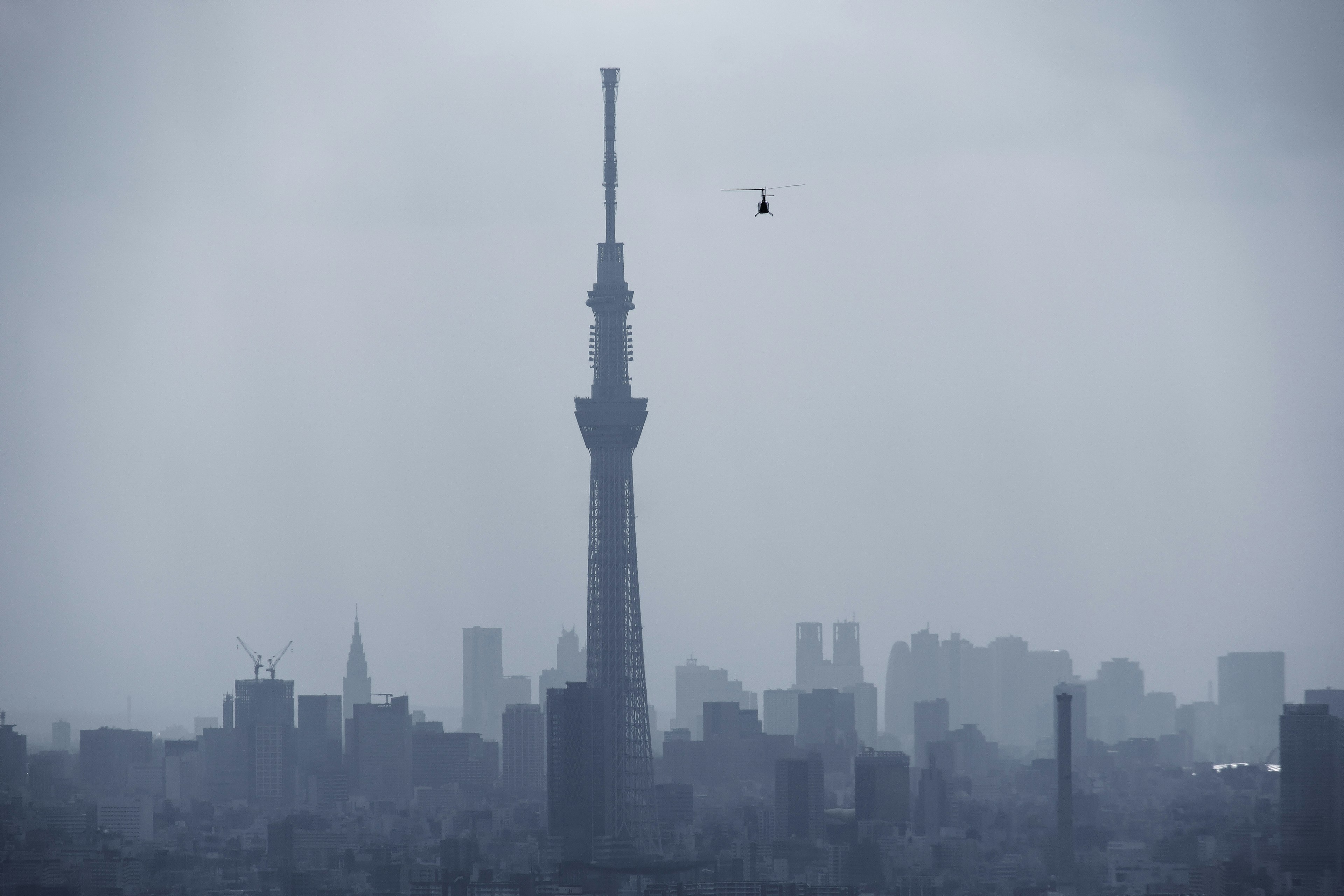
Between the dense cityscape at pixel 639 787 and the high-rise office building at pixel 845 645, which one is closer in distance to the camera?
the dense cityscape at pixel 639 787

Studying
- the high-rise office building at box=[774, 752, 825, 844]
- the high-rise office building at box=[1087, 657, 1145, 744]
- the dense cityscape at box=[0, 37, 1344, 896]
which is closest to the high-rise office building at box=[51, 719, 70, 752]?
the dense cityscape at box=[0, 37, 1344, 896]

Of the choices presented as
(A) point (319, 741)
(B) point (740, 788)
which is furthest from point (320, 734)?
(B) point (740, 788)

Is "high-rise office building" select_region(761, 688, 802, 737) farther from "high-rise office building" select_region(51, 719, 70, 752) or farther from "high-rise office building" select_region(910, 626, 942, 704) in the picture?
"high-rise office building" select_region(51, 719, 70, 752)

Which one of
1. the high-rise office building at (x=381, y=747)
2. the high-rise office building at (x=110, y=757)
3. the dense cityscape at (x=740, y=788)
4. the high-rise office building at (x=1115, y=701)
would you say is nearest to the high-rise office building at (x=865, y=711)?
the dense cityscape at (x=740, y=788)

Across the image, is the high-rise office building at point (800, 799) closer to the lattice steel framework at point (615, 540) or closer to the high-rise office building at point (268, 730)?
the lattice steel framework at point (615, 540)

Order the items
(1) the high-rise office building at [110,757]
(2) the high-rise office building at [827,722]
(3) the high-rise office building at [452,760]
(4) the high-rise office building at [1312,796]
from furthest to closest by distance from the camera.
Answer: (2) the high-rise office building at [827,722] < (3) the high-rise office building at [452,760] < (1) the high-rise office building at [110,757] < (4) the high-rise office building at [1312,796]

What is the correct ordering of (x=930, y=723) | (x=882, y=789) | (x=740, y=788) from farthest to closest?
(x=930, y=723), (x=740, y=788), (x=882, y=789)

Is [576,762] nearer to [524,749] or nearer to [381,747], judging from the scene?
[524,749]
